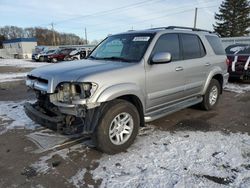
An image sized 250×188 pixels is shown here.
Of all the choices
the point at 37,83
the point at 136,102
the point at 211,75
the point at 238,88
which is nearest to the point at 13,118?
the point at 37,83

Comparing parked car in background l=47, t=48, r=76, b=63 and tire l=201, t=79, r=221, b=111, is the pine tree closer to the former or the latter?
parked car in background l=47, t=48, r=76, b=63

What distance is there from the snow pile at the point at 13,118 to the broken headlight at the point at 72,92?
1.79 metres

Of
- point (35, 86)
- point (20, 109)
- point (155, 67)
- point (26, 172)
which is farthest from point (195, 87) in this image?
point (20, 109)

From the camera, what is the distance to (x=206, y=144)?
4.28m

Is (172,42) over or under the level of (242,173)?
over

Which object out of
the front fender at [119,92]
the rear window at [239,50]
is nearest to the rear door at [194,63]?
the front fender at [119,92]

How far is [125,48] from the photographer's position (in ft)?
15.7

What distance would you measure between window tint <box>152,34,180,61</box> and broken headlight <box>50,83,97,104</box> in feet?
4.87

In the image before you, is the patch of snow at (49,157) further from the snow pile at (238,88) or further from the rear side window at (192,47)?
the snow pile at (238,88)

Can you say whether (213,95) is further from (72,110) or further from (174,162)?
(72,110)

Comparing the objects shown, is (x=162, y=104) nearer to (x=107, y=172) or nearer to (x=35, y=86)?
(x=107, y=172)

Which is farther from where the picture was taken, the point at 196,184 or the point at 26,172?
the point at 26,172

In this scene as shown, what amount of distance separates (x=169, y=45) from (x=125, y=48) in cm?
85

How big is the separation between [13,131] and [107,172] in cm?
257
